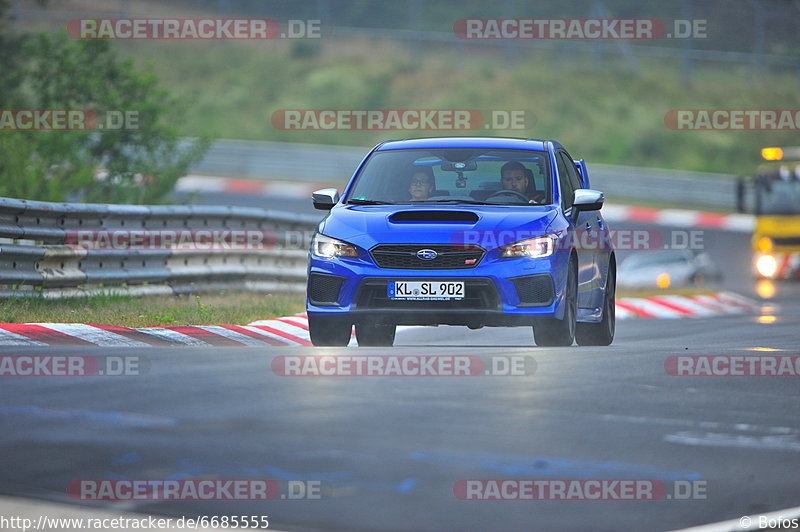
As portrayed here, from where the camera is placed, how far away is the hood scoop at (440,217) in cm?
1131

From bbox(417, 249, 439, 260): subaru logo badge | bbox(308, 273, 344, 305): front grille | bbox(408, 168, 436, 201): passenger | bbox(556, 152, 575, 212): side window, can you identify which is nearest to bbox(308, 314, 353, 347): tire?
bbox(308, 273, 344, 305): front grille

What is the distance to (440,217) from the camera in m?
11.3

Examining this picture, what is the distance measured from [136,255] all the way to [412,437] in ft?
30.2

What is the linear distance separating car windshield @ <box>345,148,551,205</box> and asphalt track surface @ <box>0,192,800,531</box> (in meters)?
2.30

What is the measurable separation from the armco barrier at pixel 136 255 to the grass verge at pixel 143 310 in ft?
0.43

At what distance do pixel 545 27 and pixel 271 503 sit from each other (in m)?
52.6

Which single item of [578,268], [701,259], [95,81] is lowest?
[701,259]

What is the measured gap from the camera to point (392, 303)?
36.6ft

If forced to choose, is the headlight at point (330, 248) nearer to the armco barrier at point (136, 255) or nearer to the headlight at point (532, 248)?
the headlight at point (532, 248)

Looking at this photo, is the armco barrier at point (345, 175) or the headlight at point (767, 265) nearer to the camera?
the headlight at point (767, 265)

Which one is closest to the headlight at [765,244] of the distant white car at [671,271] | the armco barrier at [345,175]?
the distant white car at [671,271]

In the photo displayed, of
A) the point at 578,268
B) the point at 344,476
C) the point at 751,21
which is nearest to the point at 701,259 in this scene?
the point at 751,21

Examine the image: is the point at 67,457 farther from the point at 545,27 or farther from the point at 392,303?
the point at 545,27

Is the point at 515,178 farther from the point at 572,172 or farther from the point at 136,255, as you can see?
the point at 136,255
